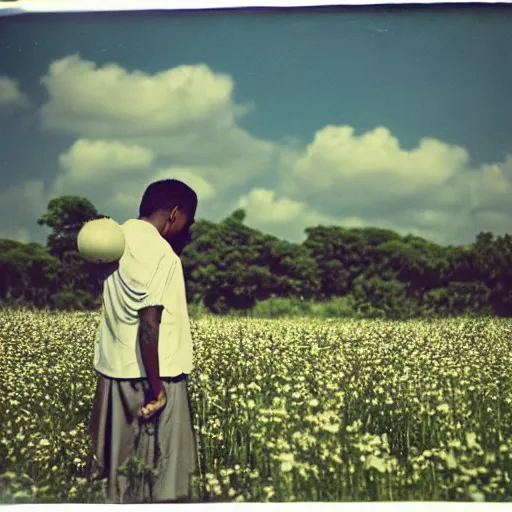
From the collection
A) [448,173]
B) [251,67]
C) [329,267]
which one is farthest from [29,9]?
[448,173]

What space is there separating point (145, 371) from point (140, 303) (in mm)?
467

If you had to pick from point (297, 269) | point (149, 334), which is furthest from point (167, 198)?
point (297, 269)

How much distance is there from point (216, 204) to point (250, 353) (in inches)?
48.8

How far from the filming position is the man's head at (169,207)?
522 centimetres

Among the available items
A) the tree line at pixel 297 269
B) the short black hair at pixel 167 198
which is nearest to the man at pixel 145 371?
the short black hair at pixel 167 198

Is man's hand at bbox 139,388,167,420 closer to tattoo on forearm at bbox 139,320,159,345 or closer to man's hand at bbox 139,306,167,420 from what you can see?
man's hand at bbox 139,306,167,420

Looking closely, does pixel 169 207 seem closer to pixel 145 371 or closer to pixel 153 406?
pixel 145 371

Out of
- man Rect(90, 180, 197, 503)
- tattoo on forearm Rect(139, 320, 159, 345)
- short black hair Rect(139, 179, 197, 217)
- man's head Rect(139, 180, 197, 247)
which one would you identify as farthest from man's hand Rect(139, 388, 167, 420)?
short black hair Rect(139, 179, 197, 217)

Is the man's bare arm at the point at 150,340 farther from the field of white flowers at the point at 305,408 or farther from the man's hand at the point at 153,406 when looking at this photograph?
the field of white flowers at the point at 305,408

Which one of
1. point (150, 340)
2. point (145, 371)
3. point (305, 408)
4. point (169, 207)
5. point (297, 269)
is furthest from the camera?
point (297, 269)

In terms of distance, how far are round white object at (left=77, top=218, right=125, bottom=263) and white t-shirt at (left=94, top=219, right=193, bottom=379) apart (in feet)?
0.17

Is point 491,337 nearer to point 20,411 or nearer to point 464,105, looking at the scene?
point 464,105

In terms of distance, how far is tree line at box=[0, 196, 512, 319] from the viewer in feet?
18.6

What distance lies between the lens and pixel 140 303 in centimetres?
493
